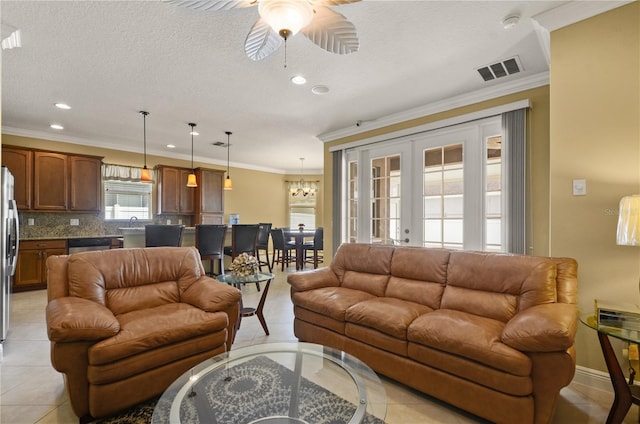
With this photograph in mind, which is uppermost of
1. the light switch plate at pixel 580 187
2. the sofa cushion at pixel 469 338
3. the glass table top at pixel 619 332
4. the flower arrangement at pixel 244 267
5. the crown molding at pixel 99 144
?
the crown molding at pixel 99 144

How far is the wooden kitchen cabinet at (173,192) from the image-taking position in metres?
6.38

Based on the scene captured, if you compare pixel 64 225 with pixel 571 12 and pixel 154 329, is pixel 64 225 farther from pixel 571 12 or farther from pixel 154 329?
pixel 571 12

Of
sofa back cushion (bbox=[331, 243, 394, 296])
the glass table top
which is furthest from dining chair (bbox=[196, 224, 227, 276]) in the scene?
the glass table top

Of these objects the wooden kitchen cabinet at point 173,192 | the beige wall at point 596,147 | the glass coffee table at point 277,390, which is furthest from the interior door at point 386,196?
the wooden kitchen cabinet at point 173,192

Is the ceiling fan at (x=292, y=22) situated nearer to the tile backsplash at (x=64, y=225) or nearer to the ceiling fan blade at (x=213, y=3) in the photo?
the ceiling fan blade at (x=213, y=3)

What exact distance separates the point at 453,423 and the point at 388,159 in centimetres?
345

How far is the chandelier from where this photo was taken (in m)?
8.70

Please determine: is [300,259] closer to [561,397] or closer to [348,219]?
[348,219]

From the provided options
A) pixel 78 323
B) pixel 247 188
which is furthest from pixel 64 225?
pixel 78 323

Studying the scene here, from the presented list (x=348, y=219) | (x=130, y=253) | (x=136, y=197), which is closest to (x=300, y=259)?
(x=348, y=219)

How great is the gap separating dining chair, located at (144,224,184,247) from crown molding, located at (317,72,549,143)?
9.98 feet

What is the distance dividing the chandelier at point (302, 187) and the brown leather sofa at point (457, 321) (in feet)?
18.4

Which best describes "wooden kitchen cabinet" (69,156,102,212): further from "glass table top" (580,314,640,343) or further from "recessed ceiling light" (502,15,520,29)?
"glass table top" (580,314,640,343)

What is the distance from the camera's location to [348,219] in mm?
5102
